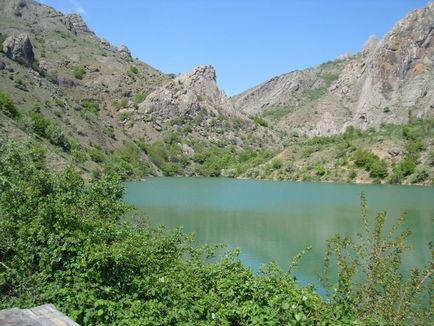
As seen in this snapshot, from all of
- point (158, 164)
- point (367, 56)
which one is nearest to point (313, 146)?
point (158, 164)

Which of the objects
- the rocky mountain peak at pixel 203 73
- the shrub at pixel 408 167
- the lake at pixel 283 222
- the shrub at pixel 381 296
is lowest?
the lake at pixel 283 222

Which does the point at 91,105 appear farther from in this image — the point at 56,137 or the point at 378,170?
the point at 378,170

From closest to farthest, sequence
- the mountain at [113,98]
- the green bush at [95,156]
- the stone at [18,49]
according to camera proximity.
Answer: the green bush at [95,156], the stone at [18,49], the mountain at [113,98]

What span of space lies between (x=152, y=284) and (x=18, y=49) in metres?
92.0

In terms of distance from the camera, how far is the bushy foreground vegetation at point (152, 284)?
7.68m

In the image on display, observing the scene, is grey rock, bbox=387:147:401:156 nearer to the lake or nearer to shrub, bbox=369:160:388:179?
shrub, bbox=369:160:388:179

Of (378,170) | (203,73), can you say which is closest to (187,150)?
(203,73)

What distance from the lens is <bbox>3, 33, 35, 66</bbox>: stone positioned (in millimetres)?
87250

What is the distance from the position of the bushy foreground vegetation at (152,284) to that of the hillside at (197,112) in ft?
152

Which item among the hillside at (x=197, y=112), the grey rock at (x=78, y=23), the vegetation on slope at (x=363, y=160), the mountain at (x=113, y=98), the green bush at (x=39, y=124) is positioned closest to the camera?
the green bush at (x=39, y=124)

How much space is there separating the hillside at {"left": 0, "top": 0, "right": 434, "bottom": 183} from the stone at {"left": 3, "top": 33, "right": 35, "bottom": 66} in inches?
Answer: 8.8

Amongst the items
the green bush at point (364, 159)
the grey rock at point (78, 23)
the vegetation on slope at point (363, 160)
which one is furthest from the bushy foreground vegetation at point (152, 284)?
the grey rock at point (78, 23)

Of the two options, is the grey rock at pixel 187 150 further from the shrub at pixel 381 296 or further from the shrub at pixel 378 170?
the shrub at pixel 381 296

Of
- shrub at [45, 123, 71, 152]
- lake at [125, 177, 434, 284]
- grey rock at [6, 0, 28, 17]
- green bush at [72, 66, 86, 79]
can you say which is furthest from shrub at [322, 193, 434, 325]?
grey rock at [6, 0, 28, 17]
